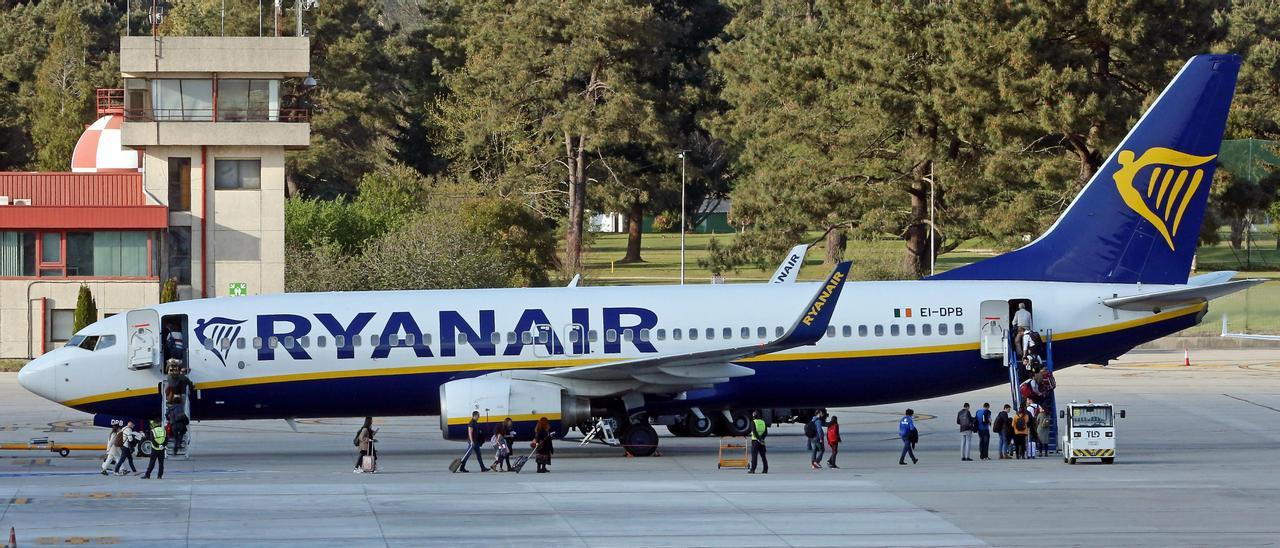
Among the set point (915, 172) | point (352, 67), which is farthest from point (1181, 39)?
point (352, 67)

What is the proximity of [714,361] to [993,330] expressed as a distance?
Answer: 608cm

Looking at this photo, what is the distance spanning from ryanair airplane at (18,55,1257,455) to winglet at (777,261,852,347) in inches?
47.3

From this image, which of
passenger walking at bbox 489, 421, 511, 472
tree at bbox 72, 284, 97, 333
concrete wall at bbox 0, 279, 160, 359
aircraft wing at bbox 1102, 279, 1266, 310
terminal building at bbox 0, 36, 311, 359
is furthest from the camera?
concrete wall at bbox 0, 279, 160, 359

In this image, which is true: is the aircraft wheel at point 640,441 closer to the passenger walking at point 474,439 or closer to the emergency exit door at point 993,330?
the passenger walking at point 474,439

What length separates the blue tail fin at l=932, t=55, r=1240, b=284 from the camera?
3331cm

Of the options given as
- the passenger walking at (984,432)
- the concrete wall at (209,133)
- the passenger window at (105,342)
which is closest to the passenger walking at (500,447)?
the passenger window at (105,342)

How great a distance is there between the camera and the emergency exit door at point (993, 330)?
3228cm

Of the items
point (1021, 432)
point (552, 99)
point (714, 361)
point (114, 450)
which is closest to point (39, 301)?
point (114, 450)

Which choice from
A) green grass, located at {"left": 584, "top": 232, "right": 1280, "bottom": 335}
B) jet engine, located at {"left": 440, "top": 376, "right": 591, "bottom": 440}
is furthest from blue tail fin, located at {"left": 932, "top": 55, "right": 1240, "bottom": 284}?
green grass, located at {"left": 584, "top": 232, "right": 1280, "bottom": 335}

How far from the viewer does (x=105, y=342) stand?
32156mm

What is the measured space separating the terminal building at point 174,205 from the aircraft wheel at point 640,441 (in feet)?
81.0

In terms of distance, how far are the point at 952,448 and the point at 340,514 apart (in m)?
15.3

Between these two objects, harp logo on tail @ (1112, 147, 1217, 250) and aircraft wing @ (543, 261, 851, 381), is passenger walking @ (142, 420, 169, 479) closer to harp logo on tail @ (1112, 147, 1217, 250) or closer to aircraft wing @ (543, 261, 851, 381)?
aircraft wing @ (543, 261, 851, 381)

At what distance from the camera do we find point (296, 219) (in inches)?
2815
